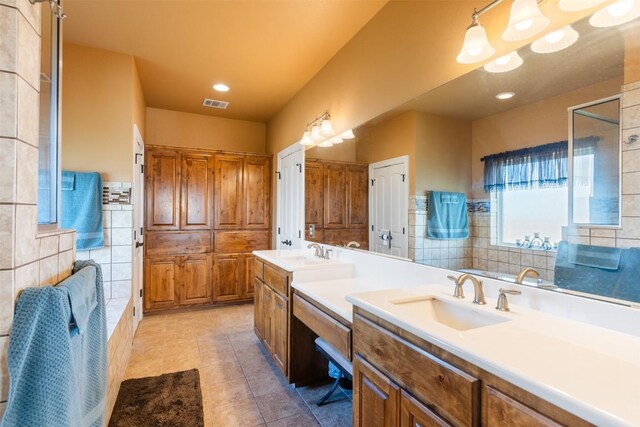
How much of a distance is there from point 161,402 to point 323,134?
239 centimetres

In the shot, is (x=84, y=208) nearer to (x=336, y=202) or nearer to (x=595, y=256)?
(x=336, y=202)

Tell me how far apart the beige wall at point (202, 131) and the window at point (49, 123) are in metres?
3.09

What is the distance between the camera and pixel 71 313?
1073mm

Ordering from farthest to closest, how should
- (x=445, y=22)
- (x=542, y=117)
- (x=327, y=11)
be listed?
(x=327, y=11)
(x=445, y=22)
(x=542, y=117)

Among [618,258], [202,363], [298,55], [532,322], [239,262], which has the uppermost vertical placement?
[298,55]

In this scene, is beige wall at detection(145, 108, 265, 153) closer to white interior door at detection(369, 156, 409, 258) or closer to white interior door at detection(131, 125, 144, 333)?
white interior door at detection(131, 125, 144, 333)

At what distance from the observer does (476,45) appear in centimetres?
138

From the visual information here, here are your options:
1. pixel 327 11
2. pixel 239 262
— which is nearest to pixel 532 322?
pixel 327 11

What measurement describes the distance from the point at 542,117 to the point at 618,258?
58cm

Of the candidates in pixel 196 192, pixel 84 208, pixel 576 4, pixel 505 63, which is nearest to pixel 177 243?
pixel 196 192

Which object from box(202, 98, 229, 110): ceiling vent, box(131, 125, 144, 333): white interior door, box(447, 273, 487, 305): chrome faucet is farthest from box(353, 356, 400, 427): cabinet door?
box(202, 98, 229, 110): ceiling vent

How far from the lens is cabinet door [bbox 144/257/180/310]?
3.84 m

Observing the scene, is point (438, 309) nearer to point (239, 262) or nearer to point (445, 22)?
point (445, 22)

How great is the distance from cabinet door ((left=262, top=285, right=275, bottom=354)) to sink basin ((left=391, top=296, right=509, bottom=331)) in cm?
140
